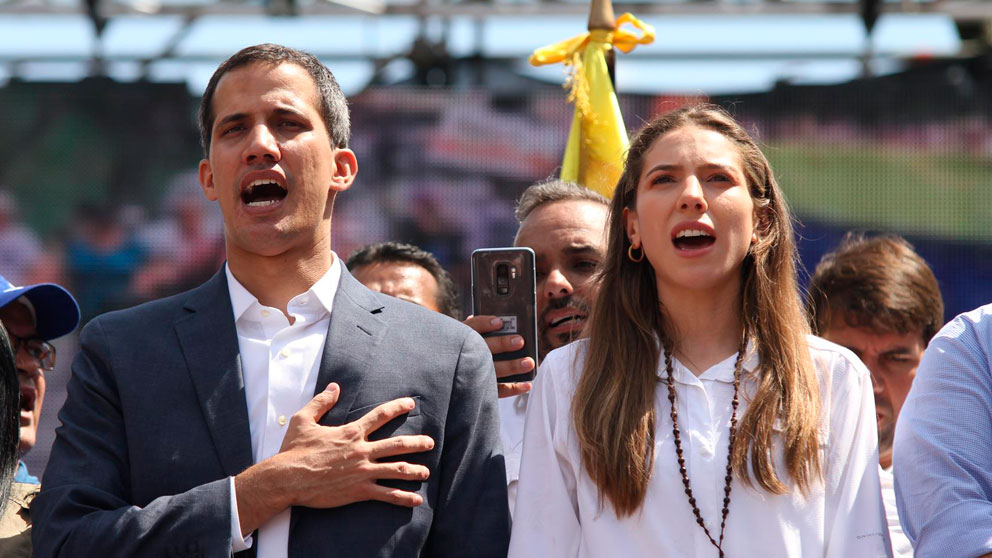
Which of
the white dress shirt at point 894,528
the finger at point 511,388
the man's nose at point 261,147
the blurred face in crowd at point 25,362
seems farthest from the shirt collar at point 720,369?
the blurred face in crowd at point 25,362

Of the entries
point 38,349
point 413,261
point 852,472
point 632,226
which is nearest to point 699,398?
point 852,472

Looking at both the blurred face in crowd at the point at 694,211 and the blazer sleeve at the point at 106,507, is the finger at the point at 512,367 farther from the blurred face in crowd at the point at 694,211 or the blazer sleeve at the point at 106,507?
the blazer sleeve at the point at 106,507

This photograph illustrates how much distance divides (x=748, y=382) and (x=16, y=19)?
22.9 ft

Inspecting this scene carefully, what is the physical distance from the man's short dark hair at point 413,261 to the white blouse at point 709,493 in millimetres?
1890

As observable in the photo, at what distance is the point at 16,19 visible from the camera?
8.07 m

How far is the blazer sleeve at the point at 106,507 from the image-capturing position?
2.32 metres

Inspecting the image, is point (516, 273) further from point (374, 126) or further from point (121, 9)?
point (121, 9)

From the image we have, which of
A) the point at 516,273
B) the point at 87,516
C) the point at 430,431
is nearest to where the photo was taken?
the point at 87,516

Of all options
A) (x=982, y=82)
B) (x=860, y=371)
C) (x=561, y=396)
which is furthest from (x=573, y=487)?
(x=982, y=82)

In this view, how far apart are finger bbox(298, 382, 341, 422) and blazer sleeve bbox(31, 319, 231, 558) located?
8.5 inches

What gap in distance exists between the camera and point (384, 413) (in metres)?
2.48

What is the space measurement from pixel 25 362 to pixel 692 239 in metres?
1.91

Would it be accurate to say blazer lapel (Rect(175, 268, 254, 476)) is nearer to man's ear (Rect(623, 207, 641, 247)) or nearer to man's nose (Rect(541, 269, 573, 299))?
man's ear (Rect(623, 207, 641, 247))

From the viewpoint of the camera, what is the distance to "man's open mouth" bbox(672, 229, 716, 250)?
2.63m
